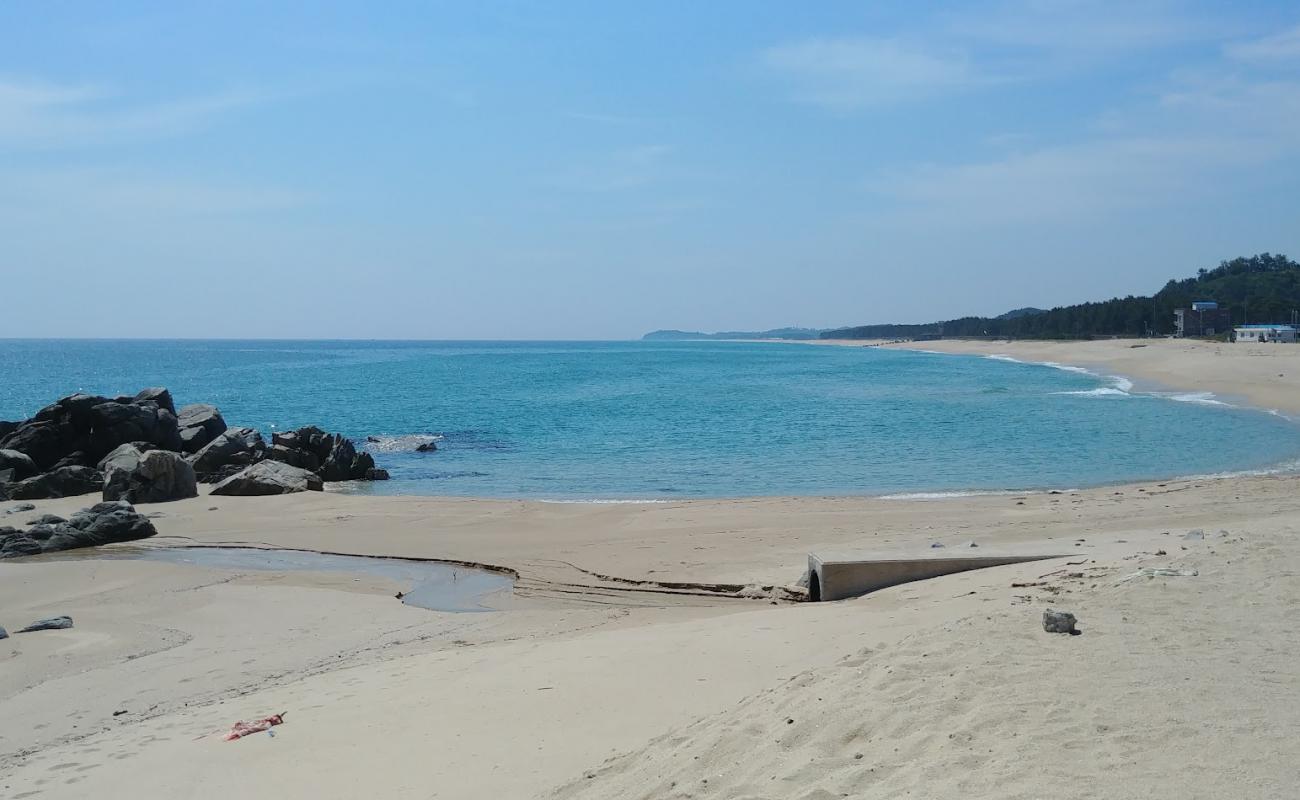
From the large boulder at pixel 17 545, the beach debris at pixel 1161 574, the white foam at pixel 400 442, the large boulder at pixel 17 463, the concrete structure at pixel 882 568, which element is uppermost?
the beach debris at pixel 1161 574

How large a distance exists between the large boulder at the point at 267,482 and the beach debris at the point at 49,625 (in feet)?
38.2

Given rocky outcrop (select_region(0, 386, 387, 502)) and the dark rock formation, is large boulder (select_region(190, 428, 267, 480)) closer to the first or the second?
rocky outcrop (select_region(0, 386, 387, 502))

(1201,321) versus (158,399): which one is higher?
(1201,321)

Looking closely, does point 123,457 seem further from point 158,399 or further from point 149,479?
point 158,399

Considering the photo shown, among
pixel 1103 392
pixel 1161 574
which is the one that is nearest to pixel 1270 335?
pixel 1103 392

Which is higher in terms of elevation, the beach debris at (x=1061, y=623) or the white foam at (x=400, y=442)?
the beach debris at (x=1061, y=623)

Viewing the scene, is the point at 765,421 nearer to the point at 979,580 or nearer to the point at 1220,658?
the point at 979,580

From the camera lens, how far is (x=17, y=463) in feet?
79.8

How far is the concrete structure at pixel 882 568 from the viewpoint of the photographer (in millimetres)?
10750

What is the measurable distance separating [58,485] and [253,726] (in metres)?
19.3

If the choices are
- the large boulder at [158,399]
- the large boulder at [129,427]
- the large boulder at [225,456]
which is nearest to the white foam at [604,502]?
the large boulder at [225,456]

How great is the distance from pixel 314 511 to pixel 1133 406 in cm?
3661

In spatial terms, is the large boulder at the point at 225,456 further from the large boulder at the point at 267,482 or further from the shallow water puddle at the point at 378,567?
the shallow water puddle at the point at 378,567

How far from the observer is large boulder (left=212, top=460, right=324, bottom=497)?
22.5 metres
